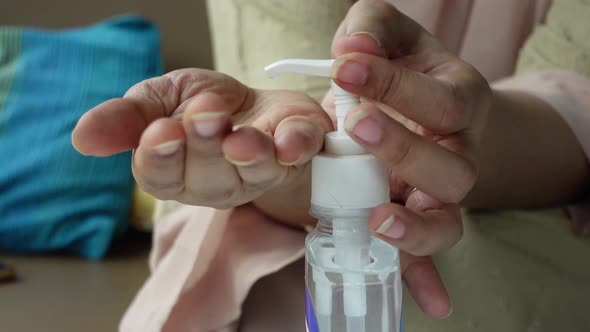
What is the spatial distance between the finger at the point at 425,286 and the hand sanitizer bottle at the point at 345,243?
0.15 ft

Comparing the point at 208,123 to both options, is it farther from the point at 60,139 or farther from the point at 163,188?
the point at 60,139

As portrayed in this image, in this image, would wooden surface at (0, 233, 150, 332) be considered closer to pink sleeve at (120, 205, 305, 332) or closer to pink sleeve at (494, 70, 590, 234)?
pink sleeve at (120, 205, 305, 332)

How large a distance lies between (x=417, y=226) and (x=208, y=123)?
0.14 meters

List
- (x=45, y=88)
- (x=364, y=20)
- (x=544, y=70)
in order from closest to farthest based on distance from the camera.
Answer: (x=364, y=20), (x=544, y=70), (x=45, y=88)

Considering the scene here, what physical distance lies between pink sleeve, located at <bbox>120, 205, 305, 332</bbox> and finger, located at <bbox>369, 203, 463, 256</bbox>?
0.52 feet

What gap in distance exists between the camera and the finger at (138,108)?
0.31 metres

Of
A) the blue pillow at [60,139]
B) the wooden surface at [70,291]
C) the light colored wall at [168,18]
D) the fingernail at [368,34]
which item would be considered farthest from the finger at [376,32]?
the light colored wall at [168,18]

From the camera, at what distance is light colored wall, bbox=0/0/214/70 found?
1146mm

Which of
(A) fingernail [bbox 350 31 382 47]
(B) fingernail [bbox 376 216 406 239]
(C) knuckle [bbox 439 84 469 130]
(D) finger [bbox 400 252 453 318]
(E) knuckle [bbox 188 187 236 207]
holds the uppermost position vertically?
(A) fingernail [bbox 350 31 382 47]

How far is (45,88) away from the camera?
0.96m

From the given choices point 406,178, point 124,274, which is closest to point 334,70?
point 406,178

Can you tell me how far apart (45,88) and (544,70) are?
673 millimetres

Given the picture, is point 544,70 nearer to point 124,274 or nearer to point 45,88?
point 124,274

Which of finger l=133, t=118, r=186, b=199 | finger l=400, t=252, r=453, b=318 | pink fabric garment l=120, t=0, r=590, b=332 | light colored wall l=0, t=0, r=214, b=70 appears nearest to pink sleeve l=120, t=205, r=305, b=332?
pink fabric garment l=120, t=0, r=590, b=332
